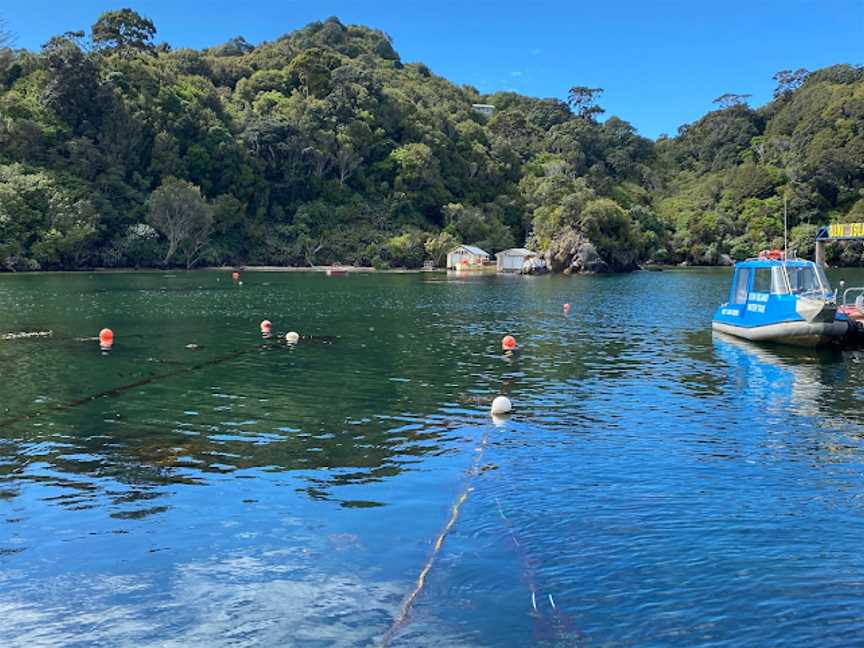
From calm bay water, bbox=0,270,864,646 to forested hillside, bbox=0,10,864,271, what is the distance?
97.7 m

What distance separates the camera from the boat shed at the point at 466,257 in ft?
425

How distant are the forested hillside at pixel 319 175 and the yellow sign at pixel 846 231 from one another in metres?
79.7

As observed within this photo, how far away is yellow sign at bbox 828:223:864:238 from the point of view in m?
37.7

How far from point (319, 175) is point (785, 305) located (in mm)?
131901

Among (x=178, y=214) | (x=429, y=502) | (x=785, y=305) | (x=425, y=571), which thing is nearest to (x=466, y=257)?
→ (x=178, y=214)

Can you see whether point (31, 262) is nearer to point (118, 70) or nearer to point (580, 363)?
point (118, 70)

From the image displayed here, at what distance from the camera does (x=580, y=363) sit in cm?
2909

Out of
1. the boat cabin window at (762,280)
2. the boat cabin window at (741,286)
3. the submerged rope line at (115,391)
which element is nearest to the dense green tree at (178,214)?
the submerged rope line at (115,391)

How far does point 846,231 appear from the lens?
39.1 metres

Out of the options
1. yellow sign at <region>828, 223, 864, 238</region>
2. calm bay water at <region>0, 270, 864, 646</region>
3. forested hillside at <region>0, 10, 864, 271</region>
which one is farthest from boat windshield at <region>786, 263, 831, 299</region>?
forested hillside at <region>0, 10, 864, 271</region>

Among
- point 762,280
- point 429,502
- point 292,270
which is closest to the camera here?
point 429,502

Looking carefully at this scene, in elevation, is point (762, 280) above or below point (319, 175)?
below

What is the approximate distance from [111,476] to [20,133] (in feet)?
414

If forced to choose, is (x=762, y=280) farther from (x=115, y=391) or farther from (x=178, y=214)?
(x=178, y=214)
